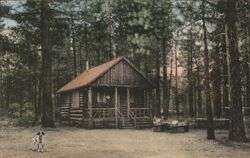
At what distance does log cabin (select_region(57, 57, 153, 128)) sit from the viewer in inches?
1395

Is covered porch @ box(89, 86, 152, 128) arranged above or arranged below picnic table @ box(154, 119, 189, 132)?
above

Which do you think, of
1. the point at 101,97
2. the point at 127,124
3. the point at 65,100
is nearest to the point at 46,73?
the point at 101,97

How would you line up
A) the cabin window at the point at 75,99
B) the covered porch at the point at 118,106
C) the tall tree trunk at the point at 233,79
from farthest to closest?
the cabin window at the point at 75,99, the covered porch at the point at 118,106, the tall tree trunk at the point at 233,79

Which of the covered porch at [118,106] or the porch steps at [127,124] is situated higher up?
the covered porch at [118,106]

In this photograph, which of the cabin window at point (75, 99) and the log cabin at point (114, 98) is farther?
the cabin window at point (75, 99)

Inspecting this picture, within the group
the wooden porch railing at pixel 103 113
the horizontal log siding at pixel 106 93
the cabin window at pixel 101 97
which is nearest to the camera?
the wooden porch railing at pixel 103 113

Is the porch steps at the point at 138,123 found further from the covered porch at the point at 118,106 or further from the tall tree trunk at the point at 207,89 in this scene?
the tall tree trunk at the point at 207,89

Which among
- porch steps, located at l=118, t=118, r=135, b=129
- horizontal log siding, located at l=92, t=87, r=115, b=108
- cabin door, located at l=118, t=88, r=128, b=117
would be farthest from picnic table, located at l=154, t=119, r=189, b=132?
horizontal log siding, located at l=92, t=87, r=115, b=108

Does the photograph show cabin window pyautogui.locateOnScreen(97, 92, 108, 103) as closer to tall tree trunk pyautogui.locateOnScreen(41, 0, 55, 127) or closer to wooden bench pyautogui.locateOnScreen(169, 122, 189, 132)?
tall tree trunk pyautogui.locateOnScreen(41, 0, 55, 127)

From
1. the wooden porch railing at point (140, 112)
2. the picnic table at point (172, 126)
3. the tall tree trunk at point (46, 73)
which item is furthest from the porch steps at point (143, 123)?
the tall tree trunk at point (46, 73)

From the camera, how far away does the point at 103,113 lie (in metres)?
35.4

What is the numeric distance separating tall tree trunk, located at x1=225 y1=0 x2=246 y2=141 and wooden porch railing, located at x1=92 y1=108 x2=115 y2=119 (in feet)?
52.6

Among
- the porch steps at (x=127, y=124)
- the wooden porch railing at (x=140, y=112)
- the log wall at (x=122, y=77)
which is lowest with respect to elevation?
the porch steps at (x=127, y=124)

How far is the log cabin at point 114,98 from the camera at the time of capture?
35.4 m
